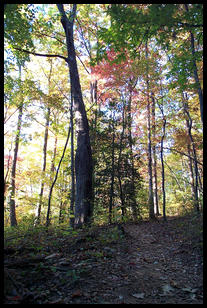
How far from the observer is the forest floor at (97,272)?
2.40 m

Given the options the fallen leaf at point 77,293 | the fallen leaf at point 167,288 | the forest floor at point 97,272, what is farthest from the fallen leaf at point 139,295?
the fallen leaf at point 77,293

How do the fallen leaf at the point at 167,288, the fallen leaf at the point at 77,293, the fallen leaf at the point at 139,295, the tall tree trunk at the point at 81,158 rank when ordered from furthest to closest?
the tall tree trunk at the point at 81,158 → the fallen leaf at the point at 167,288 → the fallen leaf at the point at 139,295 → the fallen leaf at the point at 77,293

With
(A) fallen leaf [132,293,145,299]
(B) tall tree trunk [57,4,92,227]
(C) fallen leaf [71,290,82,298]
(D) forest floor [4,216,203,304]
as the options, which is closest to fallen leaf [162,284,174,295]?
(D) forest floor [4,216,203,304]

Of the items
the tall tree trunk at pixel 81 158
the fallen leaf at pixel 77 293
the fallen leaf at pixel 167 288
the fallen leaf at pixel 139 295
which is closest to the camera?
the fallen leaf at pixel 77 293

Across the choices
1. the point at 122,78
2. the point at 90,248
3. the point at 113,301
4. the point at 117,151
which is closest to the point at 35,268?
the point at 113,301

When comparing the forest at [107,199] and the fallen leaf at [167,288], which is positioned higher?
the forest at [107,199]

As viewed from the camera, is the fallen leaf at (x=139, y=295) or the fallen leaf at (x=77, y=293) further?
the fallen leaf at (x=139, y=295)

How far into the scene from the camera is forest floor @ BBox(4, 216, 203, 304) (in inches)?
94.5

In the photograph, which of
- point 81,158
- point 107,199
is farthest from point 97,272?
point 107,199

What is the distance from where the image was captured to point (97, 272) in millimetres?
3146

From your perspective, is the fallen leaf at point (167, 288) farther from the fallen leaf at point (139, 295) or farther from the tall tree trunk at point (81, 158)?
the tall tree trunk at point (81, 158)

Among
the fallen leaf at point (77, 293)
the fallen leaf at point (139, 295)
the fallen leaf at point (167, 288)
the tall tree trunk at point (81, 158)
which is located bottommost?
the fallen leaf at point (167, 288)

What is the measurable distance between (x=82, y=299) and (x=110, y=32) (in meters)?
4.91

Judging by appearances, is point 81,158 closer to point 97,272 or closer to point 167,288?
point 97,272
